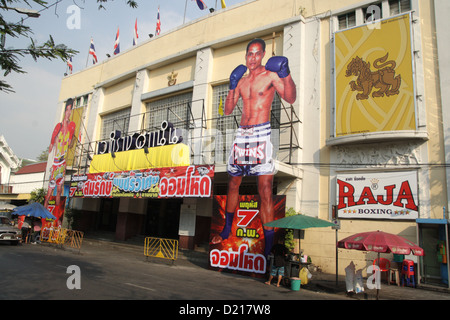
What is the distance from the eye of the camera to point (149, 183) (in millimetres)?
18781

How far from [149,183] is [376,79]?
12836mm

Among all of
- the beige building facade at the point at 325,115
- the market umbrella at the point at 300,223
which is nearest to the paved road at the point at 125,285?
the market umbrella at the point at 300,223

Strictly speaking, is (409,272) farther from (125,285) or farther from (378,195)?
(125,285)

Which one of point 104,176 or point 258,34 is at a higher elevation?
point 258,34

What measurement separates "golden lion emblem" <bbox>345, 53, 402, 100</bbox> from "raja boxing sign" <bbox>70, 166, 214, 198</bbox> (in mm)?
8109

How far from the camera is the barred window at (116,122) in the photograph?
88.3ft

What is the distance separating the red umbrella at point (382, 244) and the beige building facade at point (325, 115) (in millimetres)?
2236

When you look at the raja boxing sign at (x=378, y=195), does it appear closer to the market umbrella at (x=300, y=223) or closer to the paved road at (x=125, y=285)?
the market umbrella at (x=300, y=223)

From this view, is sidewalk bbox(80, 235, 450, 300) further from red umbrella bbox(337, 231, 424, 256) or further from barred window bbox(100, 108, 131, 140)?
barred window bbox(100, 108, 131, 140)

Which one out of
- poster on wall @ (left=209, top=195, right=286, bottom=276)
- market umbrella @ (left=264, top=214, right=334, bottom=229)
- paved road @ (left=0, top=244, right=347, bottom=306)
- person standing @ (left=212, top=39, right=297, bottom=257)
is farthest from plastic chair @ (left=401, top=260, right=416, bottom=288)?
person standing @ (left=212, top=39, right=297, bottom=257)

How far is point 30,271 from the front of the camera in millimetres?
11320

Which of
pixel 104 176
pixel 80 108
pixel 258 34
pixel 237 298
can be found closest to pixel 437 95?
pixel 258 34
